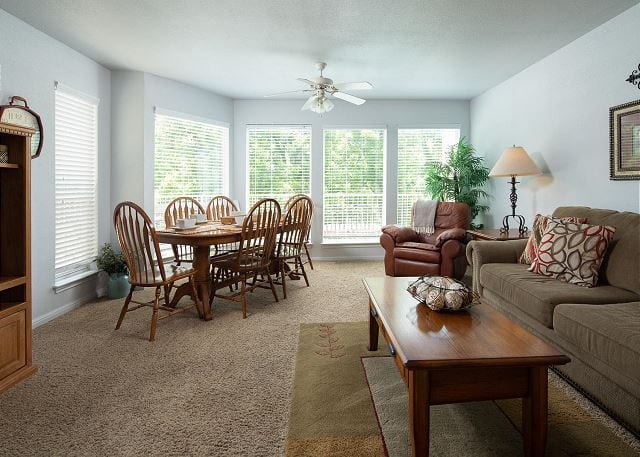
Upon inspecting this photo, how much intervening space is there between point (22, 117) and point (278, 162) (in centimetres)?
369

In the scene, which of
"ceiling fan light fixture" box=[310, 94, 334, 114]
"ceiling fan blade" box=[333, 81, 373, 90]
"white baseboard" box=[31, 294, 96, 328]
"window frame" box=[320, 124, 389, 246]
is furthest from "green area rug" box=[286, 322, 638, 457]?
"window frame" box=[320, 124, 389, 246]

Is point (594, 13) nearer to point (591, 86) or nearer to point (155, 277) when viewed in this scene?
point (591, 86)

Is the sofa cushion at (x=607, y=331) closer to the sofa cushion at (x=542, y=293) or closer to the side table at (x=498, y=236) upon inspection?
the sofa cushion at (x=542, y=293)

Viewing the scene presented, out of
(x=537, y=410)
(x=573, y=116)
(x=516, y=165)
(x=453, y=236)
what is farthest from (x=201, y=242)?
(x=573, y=116)

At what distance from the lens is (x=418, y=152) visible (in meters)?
6.62

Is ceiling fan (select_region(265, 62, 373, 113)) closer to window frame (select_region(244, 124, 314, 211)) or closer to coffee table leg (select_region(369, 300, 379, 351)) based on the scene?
window frame (select_region(244, 124, 314, 211))

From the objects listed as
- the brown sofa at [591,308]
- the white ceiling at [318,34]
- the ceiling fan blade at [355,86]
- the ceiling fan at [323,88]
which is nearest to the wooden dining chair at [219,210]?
the white ceiling at [318,34]

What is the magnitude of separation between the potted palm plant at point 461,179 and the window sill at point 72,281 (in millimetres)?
4585

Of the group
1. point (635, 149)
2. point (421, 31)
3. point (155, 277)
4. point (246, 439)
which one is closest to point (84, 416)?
point (246, 439)

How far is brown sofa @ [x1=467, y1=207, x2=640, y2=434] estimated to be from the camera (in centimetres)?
184

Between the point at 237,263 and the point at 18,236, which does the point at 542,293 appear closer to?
the point at 237,263

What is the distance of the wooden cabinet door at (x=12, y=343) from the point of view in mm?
2359

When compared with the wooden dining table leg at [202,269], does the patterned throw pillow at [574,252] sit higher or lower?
higher

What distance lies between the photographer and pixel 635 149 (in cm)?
322
